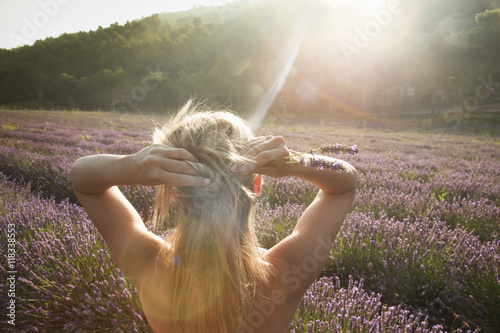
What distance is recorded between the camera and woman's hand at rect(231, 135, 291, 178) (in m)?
0.85

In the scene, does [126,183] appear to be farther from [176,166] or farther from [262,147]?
[262,147]

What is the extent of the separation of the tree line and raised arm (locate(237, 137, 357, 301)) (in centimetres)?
2329

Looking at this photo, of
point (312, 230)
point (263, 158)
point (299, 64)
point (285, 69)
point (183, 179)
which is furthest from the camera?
point (299, 64)

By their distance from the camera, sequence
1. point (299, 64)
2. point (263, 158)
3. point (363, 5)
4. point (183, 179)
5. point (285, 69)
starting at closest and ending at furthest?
point (183, 179) → point (263, 158) → point (363, 5) → point (285, 69) → point (299, 64)

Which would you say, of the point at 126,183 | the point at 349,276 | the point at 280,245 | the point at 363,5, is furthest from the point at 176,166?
the point at 363,5

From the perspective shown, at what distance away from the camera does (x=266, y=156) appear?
0.85 meters

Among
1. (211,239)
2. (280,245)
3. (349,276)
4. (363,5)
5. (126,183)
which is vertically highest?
(363,5)

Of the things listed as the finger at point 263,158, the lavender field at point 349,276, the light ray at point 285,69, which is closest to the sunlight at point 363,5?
the light ray at point 285,69

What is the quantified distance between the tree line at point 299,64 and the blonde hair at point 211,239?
23.1 meters

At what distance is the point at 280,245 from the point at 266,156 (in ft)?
1.76

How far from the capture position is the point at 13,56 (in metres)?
16.3

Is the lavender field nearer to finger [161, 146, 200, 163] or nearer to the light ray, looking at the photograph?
finger [161, 146, 200, 163]

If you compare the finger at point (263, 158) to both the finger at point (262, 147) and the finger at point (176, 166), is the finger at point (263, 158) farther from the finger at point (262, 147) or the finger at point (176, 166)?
the finger at point (176, 166)

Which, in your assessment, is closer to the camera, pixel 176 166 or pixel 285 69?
pixel 176 166
